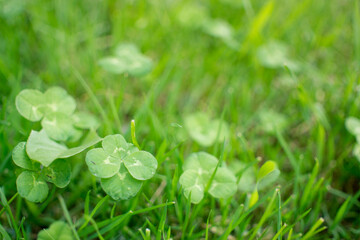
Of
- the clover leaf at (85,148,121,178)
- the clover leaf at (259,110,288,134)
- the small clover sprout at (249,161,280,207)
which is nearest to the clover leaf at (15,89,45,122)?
the clover leaf at (85,148,121,178)

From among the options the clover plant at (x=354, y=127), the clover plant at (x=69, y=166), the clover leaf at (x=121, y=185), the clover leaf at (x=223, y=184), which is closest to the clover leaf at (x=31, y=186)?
the clover plant at (x=69, y=166)

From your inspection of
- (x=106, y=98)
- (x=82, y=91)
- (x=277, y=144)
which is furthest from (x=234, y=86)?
(x=82, y=91)

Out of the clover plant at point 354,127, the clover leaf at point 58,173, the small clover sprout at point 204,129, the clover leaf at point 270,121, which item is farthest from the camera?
the clover leaf at point 270,121

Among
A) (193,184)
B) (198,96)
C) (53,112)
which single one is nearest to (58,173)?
(53,112)

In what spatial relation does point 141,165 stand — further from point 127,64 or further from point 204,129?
point 127,64

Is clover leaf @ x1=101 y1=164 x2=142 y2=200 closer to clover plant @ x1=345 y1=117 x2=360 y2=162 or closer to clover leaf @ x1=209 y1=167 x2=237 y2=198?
clover leaf @ x1=209 y1=167 x2=237 y2=198

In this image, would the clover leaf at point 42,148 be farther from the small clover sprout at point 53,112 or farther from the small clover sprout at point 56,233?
the small clover sprout at point 56,233

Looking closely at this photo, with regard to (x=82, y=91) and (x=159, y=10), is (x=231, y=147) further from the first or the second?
(x=159, y=10)
